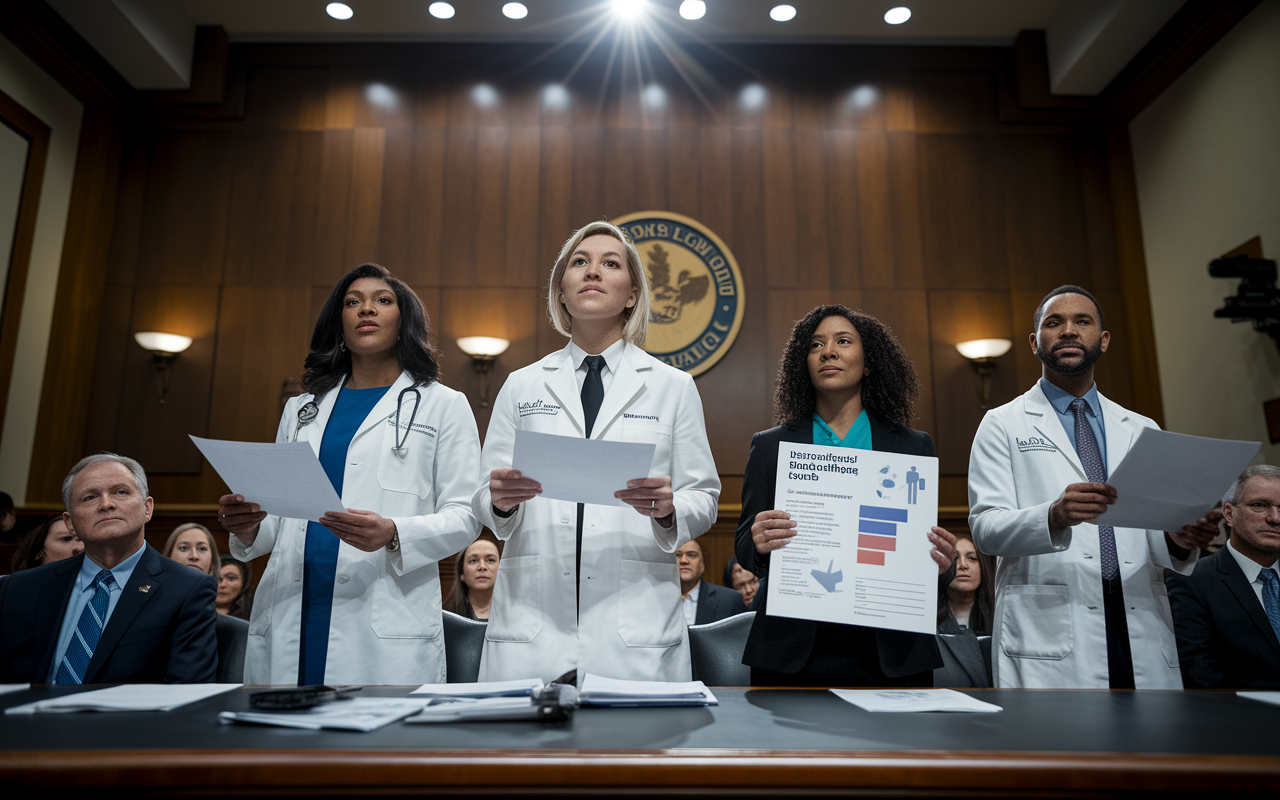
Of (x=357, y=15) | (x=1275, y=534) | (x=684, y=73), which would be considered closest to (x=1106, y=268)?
(x=684, y=73)

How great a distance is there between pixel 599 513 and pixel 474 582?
2.26 meters

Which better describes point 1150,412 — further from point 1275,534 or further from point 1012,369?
point 1275,534

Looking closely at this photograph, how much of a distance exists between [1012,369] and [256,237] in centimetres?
559

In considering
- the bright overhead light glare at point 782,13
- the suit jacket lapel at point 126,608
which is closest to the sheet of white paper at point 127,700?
the suit jacket lapel at point 126,608

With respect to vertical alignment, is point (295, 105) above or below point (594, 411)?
above

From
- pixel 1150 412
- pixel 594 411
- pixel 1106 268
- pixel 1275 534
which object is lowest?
pixel 1275 534

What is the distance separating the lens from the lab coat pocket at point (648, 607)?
1.68m

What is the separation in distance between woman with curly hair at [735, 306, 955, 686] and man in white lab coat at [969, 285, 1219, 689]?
0.98ft

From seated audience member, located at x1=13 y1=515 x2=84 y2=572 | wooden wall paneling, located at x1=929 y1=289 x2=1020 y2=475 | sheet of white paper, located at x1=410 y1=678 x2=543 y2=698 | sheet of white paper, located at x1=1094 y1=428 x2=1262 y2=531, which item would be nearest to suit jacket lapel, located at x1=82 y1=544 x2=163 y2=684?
sheet of white paper, located at x1=410 y1=678 x2=543 y2=698

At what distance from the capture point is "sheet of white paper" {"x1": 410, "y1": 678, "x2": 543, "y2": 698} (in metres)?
1.25

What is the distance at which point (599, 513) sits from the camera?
178 centimetres

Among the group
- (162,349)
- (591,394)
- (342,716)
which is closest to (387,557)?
(591,394)

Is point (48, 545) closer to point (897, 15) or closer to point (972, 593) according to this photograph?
point (972, 593)

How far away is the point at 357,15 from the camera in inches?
229
